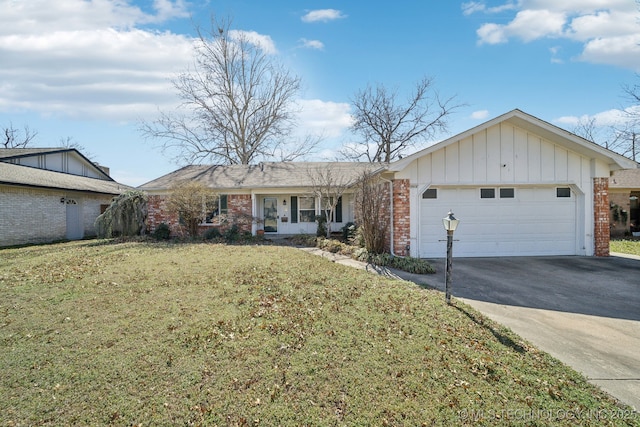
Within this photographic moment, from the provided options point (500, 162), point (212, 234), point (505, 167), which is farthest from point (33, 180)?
point (505, 167)

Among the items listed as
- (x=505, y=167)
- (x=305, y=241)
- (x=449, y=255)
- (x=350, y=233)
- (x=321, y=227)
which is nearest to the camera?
(x=449, y=255)

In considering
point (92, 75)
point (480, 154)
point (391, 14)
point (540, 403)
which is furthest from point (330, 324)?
point (92, 75)

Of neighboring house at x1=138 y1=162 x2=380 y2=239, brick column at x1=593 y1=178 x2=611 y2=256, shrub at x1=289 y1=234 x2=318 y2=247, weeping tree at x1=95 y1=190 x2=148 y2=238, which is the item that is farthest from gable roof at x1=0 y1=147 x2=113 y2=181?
brick column at x1=593 y1=178 x2=611 y2=256

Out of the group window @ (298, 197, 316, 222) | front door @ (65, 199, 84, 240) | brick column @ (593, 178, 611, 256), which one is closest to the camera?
brick column @ (593, 178, 611, 256)

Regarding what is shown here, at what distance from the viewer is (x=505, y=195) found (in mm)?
10141

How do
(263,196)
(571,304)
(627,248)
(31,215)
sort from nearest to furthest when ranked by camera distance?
(571,304) → (627,248) → (31,215) → (263,196)

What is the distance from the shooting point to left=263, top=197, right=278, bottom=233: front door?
16.6 metres

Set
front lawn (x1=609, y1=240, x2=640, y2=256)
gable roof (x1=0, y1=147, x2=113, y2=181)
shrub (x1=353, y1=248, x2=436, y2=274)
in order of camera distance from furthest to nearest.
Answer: gable roof (x1=0, y1=147, x2=113, y2=181) → front lawn (x1=609, y1=240, x2=640, y2=256) → shrub (x1=353, y1=248, x2=436, y2=274)

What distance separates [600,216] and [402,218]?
633cm

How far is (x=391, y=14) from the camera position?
10805 mm

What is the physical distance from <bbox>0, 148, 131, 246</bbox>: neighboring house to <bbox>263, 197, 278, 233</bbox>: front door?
10.00 m

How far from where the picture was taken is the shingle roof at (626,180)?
54.3 feet

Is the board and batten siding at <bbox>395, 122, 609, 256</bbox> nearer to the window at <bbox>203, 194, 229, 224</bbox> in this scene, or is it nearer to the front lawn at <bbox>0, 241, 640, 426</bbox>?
the front lawn at <bbox>0, 241, 640, 426</bbox>

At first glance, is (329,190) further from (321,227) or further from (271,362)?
(271,362)
